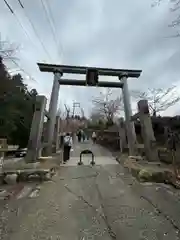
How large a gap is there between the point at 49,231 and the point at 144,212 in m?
1.91

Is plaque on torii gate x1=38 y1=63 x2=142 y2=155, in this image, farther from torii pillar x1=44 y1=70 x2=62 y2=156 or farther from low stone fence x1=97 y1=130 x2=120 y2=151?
low stone fence x1=97 y1=130 x2=120 y2=151

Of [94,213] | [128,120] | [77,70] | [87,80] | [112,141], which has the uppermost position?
[77,70]

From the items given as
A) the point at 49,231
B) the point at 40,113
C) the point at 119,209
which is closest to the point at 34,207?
the point at 49,231

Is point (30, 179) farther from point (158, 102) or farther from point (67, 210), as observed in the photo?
point (158, 102)

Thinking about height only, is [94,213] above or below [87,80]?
below

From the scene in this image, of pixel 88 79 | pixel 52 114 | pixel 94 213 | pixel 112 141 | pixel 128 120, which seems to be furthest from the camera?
pixel 112 141

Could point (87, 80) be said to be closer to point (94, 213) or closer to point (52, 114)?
point (52, 114)

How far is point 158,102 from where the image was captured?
29844 millimetres

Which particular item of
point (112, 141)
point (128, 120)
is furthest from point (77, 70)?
point (112, 141)

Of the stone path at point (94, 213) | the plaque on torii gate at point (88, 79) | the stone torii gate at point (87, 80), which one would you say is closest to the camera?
the stone path at point (94, 213)

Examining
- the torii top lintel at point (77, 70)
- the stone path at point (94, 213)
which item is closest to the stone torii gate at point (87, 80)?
the torii top lintel at point (77, 70)

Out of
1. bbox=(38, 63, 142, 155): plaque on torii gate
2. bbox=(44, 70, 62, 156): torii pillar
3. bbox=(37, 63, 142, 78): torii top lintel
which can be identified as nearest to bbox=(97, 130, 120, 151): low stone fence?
bbox=(38, 63, 142, 155): plaque on torii gate

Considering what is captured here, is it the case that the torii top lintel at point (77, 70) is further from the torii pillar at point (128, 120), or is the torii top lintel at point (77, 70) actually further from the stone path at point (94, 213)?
the stone path at point (94, 213)

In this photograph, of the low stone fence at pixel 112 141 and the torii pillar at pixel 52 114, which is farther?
the low stone fence at pixel 112 141
